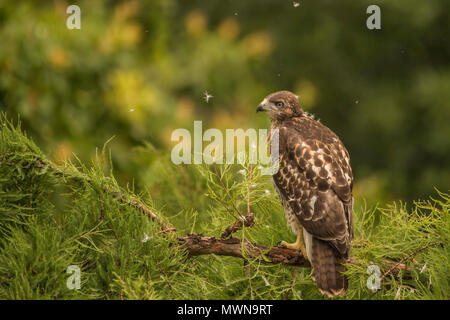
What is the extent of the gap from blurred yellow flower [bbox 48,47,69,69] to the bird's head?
1.48 m

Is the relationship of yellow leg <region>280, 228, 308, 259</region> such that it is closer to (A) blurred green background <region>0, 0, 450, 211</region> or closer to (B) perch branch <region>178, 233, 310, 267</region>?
(B) perch branch <region>178, 233, 310, 267</region>

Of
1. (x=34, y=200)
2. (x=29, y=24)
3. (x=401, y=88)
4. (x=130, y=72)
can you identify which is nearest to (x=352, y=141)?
(x=401, y=88)

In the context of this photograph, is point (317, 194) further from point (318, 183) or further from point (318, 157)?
point (318, 157)

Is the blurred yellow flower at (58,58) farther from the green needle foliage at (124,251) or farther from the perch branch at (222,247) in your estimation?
the perch branch at (222,247)

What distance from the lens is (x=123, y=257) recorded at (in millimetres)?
1952

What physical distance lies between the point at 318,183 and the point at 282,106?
3.12 feet

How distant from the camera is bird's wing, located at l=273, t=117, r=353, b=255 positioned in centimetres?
275

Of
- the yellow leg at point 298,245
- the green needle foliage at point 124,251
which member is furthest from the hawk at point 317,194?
the green needle foliage at point 124,251

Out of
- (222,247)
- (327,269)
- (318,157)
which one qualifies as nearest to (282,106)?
(318,157)

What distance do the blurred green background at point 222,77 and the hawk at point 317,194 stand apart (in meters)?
0.51

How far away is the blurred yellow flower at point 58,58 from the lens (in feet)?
13.8

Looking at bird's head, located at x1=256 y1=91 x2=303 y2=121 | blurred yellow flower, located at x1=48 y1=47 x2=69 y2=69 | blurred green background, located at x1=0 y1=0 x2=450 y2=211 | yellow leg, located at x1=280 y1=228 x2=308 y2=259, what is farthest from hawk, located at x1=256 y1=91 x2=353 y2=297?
blurred yellow flower, located at x1=48 y1=47 x2=69 y2=69
